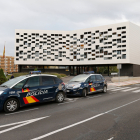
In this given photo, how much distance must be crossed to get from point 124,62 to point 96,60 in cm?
873

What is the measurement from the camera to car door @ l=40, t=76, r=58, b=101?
8.02 meters

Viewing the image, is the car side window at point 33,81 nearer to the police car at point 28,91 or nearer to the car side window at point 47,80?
the police car at point 28,91

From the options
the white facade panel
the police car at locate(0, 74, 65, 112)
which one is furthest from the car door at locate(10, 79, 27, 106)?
the white facade panel

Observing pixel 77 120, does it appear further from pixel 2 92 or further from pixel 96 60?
pixel 96 60

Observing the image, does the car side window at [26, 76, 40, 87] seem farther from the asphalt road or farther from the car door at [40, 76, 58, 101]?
the asphalt road

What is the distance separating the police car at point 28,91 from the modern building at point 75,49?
130 ft

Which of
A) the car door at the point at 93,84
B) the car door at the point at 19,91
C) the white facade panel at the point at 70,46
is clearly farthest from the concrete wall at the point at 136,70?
the car door at the point at 19,91

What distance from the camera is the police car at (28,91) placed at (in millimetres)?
6582

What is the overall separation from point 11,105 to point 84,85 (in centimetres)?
586

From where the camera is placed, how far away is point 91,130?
15.0 ft

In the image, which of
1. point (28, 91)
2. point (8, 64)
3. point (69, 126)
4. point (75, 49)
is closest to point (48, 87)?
point (28, 91)

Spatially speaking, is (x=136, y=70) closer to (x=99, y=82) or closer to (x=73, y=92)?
(x=99, y=82)

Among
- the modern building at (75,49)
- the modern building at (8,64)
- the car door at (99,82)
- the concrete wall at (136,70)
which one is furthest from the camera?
the modern building at (8,64)

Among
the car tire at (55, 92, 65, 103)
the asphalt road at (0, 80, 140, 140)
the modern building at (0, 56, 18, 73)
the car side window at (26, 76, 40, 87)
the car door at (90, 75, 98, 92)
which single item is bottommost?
the asphalt road at (0, 80, 140, 140)
